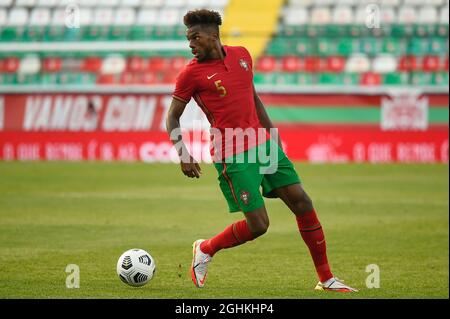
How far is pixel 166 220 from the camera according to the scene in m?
14.5

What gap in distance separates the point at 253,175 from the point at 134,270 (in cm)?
132

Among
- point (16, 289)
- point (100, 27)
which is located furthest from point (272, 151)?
point (100, 27)

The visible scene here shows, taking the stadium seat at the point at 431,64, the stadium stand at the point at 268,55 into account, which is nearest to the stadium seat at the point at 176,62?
the stadium stand at the point at 268,55

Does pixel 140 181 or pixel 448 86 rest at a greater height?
pixel 448 86

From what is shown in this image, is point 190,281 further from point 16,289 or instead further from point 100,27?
point 100,27

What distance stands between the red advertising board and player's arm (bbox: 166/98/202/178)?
16540 mm

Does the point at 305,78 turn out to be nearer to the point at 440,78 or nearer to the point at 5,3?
the point at 440,78

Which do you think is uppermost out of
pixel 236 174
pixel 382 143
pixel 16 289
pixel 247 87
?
pixel 382 143

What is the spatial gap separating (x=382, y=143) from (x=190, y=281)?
56.5 feet

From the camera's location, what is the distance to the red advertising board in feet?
84.1

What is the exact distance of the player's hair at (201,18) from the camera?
828 centimetres

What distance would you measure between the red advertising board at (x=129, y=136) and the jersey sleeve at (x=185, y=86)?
54.4ft

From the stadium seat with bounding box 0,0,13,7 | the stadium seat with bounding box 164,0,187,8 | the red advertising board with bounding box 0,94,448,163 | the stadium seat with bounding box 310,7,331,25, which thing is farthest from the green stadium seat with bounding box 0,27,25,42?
the stadium seat with bounding box 310,7,331,25

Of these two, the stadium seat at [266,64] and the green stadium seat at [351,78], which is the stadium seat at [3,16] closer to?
the stadium seat at [266,64]
